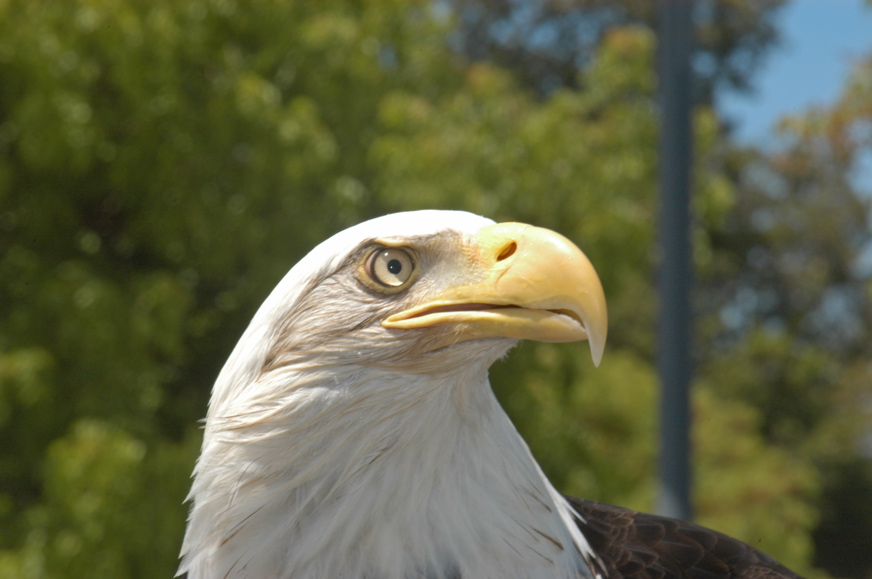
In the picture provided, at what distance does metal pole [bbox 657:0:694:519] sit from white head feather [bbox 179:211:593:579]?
2.57m

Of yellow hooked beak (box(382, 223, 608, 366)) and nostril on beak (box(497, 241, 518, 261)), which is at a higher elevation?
nostril on beak (box(497, 241, 518, 261))

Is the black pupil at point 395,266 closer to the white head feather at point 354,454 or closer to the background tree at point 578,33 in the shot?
the white head feather at point 354,454

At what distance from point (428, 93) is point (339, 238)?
22.8 ft

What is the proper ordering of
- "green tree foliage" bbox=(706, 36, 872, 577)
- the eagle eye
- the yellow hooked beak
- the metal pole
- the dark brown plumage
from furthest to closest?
"green tree foliage" bbox=(706, 36, 872, 577)
the metal pole
the dark brown plumage
the eagle eye
the yellow hooked beak

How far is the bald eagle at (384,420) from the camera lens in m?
1.75

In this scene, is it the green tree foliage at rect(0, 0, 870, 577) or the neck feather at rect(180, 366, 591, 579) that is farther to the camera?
the green tree foliage at rect(0, 0, 870, 577)

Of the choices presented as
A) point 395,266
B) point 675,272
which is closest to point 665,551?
point 395,266


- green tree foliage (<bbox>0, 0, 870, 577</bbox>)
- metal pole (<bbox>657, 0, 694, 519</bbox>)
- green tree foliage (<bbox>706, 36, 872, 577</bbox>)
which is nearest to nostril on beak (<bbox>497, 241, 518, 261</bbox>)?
metal pole (<bbox>657, 0, 694, 519</bbox>)

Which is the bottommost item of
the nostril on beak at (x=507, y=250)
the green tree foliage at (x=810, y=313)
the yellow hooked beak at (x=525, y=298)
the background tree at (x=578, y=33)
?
the green tree foliage at (x=810, y=313)

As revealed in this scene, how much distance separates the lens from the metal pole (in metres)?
4.27

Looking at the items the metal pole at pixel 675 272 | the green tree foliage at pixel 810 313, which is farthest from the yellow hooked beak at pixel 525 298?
the green tree foliage at pixel 810 313

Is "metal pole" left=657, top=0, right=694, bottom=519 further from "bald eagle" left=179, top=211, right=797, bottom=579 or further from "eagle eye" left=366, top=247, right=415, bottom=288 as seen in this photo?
"eagle eye" left=366, top=247, right=415, bottom=288

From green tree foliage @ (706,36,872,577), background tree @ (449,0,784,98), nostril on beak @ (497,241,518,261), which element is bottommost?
green tree foliage @ (706,36,872,577)

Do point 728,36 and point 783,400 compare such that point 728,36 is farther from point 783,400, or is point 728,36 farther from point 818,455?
point 818,455
